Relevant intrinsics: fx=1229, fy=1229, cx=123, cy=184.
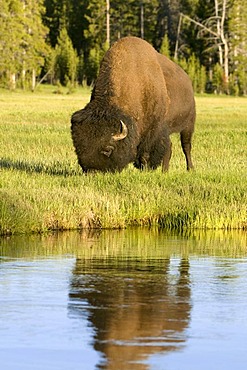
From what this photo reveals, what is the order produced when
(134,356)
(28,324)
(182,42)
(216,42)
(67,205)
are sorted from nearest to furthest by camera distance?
(134,356), (28,324), (67,205), (216,42), (182,42)

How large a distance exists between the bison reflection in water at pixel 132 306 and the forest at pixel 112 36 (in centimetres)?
5421

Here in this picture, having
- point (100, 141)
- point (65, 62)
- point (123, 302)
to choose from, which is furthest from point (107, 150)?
point (65, 62)

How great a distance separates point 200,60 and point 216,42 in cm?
344

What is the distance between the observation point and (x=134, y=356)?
746 centimetres

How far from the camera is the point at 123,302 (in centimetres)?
911

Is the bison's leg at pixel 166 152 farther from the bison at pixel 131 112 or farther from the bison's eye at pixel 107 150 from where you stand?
the bison's eye at pixel 107 150

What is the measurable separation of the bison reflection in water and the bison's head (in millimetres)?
3933

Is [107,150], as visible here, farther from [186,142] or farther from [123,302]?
[123,302]

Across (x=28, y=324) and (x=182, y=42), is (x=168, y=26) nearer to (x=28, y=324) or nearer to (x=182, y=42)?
(x=182, y=42)

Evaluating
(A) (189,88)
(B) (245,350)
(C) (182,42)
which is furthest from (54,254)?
(C) (182,42)

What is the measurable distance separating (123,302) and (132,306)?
0.17 m

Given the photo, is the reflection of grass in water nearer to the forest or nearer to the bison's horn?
the bison's horn

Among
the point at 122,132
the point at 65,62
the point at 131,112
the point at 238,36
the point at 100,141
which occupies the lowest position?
the point at 100,141

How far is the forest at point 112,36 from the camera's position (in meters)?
71.4
